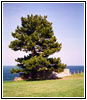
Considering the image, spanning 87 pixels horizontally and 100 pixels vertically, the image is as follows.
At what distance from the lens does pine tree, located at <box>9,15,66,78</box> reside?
18766mm

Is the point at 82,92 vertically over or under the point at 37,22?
under

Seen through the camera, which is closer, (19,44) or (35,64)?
(35,64)

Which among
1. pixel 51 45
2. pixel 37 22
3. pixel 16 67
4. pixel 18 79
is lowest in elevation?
pixel 18 79

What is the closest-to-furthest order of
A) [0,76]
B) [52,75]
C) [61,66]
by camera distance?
[0,76], [61,66], [52,75]

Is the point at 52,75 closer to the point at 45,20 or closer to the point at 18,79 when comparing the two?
the point at 18,79

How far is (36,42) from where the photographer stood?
18984 millimetres

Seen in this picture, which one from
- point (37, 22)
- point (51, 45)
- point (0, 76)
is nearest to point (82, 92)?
point (0, 76)

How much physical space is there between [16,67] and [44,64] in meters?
3.61

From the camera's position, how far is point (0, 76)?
1202 centimetres

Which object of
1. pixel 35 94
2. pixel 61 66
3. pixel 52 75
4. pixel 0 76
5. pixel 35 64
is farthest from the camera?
pixel 52 75

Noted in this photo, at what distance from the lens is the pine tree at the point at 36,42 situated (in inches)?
739

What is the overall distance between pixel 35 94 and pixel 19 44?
955cm

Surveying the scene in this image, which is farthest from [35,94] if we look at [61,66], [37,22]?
[37,22]

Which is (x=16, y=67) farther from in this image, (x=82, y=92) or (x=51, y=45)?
(x=82, y=92)
